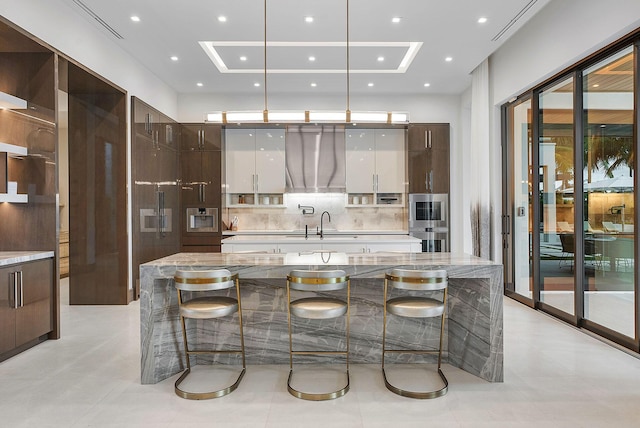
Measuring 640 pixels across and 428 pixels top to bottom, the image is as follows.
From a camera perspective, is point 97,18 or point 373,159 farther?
point 373,159

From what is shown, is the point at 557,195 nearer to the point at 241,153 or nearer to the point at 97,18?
the point at 241,153

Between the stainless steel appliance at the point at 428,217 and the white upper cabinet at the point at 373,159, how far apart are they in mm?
593

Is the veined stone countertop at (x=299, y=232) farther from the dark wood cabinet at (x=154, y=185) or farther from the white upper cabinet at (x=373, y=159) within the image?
the dark wood cabinet at (x=154, y=185)

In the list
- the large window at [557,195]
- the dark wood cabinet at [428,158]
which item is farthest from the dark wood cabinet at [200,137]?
the large window at [557,195]

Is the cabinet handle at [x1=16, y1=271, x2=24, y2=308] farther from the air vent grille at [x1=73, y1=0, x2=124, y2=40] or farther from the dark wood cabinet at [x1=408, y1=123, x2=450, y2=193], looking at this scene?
the dark wood cabinet at [x1=408, y1=123, x2=450, y2=193]

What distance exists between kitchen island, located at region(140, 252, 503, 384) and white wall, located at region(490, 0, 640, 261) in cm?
244

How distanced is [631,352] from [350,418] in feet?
9.01

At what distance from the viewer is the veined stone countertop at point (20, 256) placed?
3436 millimetres

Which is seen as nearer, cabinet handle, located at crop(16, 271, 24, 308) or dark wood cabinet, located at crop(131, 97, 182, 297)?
cabinet handle, located at crop(16, 271, 24, 308)

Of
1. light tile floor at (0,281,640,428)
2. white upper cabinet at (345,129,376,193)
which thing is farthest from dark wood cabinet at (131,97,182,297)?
white upper cabinet at (345,129,376,193)

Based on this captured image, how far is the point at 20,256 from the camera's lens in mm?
3605

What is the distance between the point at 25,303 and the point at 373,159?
18.0 feet

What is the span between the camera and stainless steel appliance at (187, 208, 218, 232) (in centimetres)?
720

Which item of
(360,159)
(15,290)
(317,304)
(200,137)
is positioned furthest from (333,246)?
(15,290)
